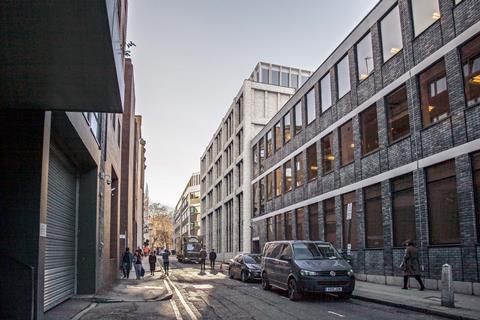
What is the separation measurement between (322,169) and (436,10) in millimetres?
12243

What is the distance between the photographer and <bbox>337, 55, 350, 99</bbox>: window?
989 inches

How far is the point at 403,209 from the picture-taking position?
63.1 ft

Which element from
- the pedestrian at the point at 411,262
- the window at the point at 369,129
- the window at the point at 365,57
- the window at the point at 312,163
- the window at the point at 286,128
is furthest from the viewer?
the window at the point at 286,128

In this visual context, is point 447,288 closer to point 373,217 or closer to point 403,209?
point 403,209

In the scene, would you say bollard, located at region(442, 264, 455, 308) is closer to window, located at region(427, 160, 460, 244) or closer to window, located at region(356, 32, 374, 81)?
window, located at region(427, 160, 460, 244)

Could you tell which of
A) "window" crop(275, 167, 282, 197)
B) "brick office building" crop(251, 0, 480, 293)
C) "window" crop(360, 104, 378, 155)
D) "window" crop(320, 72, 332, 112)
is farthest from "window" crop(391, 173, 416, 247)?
"window" crop(275, 167, 282, 197)

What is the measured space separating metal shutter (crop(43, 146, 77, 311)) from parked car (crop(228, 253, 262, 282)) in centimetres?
930

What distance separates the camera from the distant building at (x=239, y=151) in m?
48.8

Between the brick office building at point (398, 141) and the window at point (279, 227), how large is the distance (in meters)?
3.73

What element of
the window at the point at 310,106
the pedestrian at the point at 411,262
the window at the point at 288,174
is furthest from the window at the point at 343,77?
the pedestrian at the point at 411,262

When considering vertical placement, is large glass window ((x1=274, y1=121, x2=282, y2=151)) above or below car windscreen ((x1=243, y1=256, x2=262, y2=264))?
above

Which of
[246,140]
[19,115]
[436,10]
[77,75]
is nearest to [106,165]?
[19,115]

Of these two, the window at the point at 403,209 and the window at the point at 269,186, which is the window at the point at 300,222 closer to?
the window at the point at 269,186

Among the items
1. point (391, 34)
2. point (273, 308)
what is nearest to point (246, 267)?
point (273, 308)
